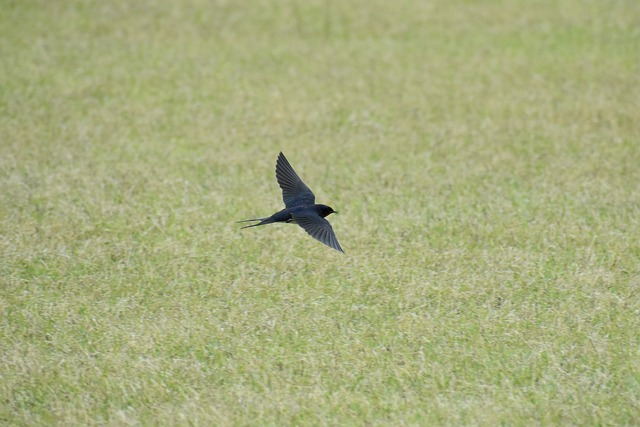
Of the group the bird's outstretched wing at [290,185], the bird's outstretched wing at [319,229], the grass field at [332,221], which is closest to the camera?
the grass field at [332,221]

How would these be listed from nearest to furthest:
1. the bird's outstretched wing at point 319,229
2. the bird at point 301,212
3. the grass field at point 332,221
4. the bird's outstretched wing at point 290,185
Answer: the grass field at point 332,221
the bird's outstretched wing at point 319,229
the bird at point 301,212
the bird's outstretched wing at point 290,185

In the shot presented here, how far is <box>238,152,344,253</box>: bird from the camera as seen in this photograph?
22.8 feet

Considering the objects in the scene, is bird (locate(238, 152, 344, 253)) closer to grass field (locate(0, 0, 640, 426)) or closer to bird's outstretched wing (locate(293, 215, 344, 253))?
bird's outstretched wing (locate(293, 215, 344, 253))

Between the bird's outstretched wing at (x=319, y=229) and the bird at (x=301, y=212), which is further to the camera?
the bird at (x=301, y=212)

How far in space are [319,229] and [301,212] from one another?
1.61 feet

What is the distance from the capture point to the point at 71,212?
9.15 m

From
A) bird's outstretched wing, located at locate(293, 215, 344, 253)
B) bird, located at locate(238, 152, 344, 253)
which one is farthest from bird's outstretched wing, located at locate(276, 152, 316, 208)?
bird's outstretched wing, located at locate(293, 215, 344, 253)

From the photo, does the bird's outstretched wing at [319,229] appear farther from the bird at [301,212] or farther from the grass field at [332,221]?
the grass field at [332,221]

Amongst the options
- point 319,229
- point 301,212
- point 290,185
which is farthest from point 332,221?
point 319,229

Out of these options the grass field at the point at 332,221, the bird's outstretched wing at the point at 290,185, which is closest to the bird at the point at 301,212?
the bird's outstretched wing at the point at 290,185

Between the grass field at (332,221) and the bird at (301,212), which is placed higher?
the bird at (301,212)

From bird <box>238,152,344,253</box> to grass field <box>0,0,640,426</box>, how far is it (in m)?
0.45

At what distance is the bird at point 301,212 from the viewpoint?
22.8 ft

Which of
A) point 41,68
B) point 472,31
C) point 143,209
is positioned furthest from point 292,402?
point 472,31
